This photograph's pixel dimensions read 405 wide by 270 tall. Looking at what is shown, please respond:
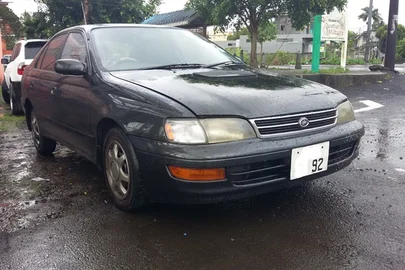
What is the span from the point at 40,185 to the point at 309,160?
2.58 m

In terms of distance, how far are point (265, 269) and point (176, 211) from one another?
1026 mm

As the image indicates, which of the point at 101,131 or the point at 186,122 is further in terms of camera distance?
the point at 101,131

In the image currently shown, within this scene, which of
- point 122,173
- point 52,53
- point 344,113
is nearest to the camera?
point 122,173

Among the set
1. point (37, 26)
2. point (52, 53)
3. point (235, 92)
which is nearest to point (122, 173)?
point (235, 92)

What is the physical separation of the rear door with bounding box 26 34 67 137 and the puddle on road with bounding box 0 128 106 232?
0.42 m

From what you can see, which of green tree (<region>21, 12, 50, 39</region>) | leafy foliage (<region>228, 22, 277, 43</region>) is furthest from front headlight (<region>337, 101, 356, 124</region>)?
green tree (<region>21, 12, 50, 39</region>)

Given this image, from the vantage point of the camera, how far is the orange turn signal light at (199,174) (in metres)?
2.56

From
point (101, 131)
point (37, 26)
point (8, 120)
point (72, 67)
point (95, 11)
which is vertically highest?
point (95, 11)

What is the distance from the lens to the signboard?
11.8 metres

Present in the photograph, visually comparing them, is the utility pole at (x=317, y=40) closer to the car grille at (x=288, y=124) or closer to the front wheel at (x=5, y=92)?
the front wheel at (x=5, y=92)

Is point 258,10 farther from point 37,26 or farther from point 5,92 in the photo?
point 37,26

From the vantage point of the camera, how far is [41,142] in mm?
4926

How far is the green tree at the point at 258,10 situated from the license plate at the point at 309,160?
469 inches

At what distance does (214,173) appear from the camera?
257cm
